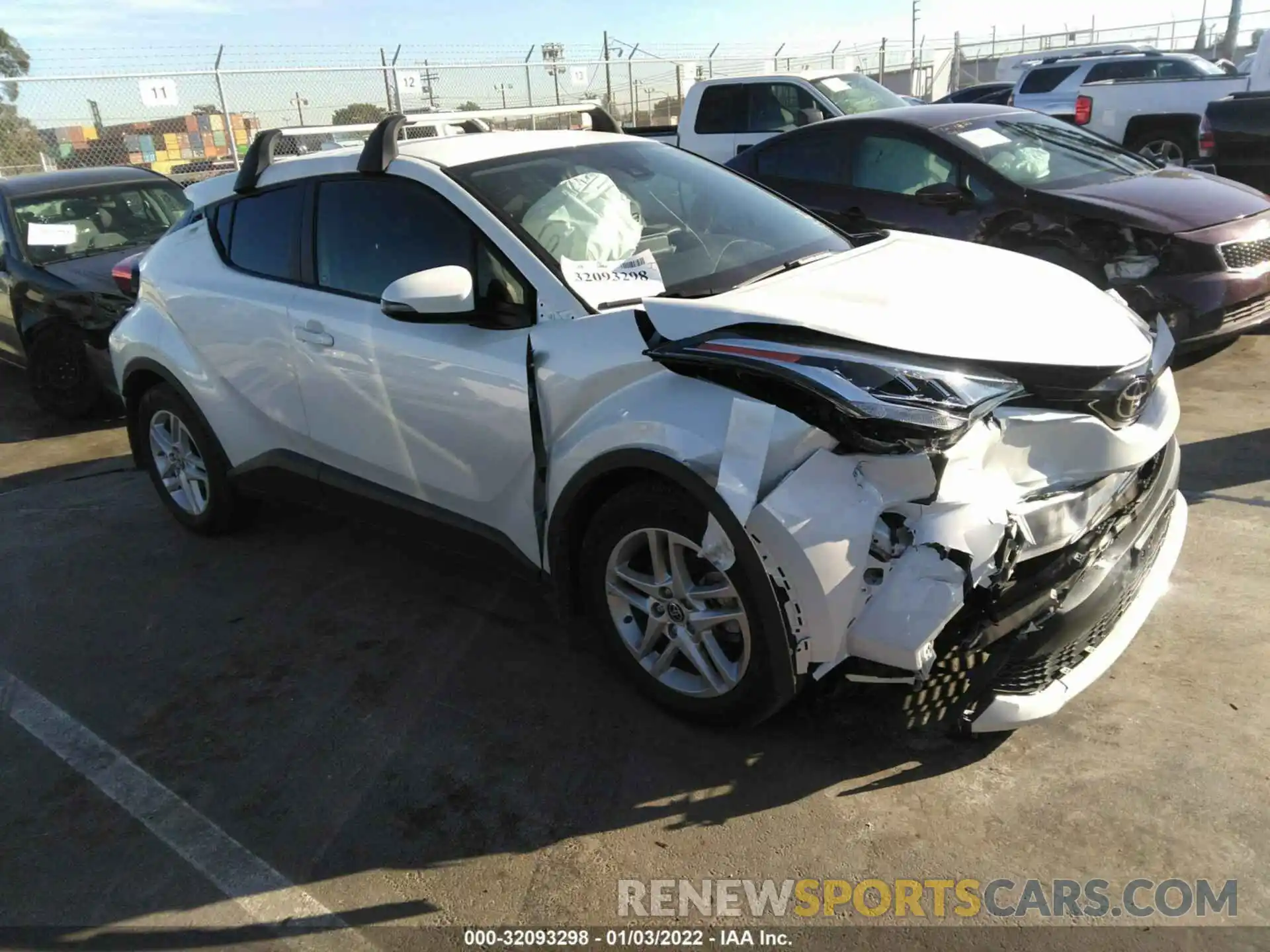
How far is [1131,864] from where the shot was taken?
258 cm

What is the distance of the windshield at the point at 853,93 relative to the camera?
11516mm

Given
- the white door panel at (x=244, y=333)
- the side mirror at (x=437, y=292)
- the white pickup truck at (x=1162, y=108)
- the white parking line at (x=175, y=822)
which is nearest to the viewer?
the white parking line at (x=175, y=822)

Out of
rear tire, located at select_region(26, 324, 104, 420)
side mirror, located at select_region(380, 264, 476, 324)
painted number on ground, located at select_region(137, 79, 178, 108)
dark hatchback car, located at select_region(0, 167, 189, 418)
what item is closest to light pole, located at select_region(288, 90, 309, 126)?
painted number on ground, located at select_region(137, 79, 178, 108)

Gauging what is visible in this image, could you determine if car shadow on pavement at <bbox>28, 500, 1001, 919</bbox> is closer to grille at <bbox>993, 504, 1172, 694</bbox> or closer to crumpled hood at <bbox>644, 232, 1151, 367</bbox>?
grille at <bbox>993, 504, 1172, 694</bbox>

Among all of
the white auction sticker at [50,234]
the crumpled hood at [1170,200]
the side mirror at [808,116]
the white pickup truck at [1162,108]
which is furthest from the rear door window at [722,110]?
the white auction sticker at [50,234]

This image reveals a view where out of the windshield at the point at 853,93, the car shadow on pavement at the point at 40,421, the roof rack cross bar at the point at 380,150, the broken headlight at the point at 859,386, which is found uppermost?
the roof rack cross bar at the point at 380,150

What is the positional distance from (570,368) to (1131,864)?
2062 millimetres

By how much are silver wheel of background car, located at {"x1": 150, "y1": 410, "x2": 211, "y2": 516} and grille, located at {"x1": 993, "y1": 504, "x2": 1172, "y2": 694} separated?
383cm

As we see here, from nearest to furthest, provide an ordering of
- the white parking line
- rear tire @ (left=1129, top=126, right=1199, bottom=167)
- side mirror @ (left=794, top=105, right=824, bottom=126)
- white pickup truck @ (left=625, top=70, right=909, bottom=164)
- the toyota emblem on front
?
the white parking line
the toyota emblem on front
side mirror @ (left=794, top=105, right=824, bottom=126)
white pickup truck @ (left=625, top=70, right=909, bottom=164)
rear tire @ (left=1129, top=126, right=1199, bottom=167)

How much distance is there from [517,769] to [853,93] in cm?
1044

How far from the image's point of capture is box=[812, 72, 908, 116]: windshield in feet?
37.8

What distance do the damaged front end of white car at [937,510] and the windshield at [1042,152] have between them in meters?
4.20

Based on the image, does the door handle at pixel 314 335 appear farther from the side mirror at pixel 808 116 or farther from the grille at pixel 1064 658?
the side mirror at pixel 808 116

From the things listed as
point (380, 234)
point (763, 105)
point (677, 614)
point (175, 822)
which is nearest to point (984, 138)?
point (380, 234)
